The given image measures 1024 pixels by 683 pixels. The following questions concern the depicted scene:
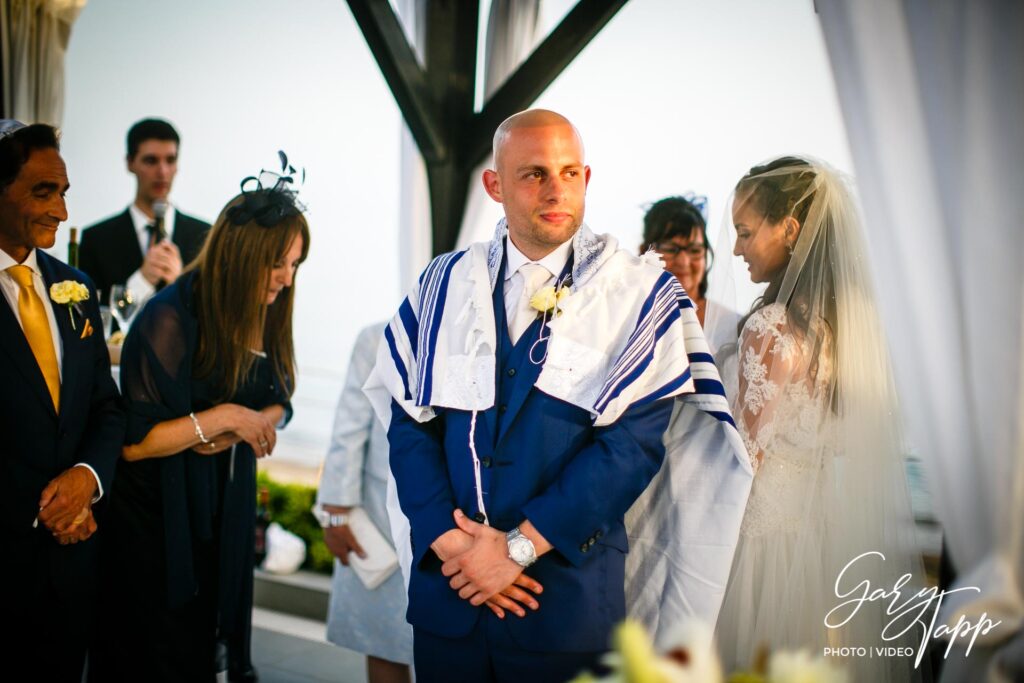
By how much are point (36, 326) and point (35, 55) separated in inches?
123

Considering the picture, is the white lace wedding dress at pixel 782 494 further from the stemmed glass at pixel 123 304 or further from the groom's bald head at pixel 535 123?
the stemmed glass at pixel 123 304

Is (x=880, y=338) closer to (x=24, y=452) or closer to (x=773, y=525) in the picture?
(x=773, y=525)

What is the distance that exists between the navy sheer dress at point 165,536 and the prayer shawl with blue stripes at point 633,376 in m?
0.81

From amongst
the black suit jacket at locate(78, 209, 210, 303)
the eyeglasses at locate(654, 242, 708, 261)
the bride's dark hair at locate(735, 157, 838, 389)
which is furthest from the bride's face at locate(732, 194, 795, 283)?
the black suit jacket at locate(78, 209, 210, 303)

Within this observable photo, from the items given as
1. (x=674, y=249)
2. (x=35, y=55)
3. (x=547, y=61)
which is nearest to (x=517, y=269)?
(x=674, y=249)

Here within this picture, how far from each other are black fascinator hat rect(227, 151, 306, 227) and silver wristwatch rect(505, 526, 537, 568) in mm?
1469

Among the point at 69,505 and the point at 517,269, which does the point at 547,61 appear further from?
the point at 69,505

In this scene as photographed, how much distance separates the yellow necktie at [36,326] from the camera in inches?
88.8

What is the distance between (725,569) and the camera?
2006mm

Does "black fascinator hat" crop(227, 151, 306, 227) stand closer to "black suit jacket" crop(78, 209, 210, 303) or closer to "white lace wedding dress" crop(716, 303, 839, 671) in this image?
"black suit jacket" crop(78, 209, 210, 303)

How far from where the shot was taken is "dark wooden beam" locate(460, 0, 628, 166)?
3518 millimetres

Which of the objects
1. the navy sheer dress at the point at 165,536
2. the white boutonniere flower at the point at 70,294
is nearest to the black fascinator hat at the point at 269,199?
the navy sheer dress at the point at 165,536

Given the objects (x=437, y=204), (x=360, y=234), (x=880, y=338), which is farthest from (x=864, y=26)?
(x=360, y=234)

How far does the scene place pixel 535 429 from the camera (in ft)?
6.19
